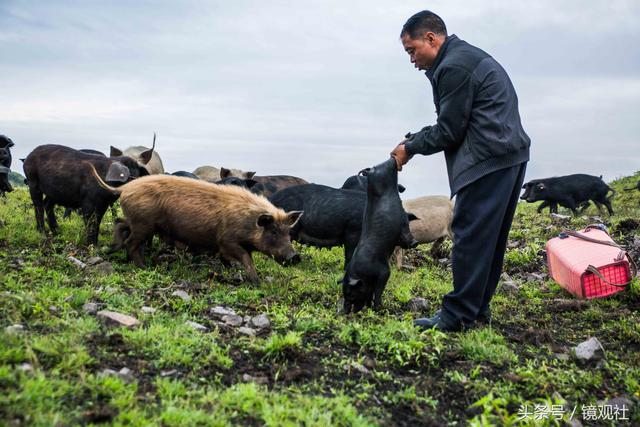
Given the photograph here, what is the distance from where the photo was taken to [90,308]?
5.04 metres

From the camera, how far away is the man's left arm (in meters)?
5.18

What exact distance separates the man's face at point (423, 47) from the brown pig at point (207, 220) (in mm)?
2533

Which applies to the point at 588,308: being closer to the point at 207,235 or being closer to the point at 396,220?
the point at 396,220

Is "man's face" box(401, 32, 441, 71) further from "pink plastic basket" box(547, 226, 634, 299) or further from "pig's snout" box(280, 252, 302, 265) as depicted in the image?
"pink plastic basket" box(547, 226, 634, 299)

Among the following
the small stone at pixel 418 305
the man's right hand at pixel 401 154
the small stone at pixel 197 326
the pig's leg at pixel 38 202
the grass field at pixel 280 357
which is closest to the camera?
the grass field at pixel 280 357

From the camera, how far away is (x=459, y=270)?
212 inches

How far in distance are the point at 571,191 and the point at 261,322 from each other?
544 inches

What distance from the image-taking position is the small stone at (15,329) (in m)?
4.07

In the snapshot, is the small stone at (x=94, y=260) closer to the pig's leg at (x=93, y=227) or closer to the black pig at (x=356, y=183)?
the pig's leg at (x=93, y=227)

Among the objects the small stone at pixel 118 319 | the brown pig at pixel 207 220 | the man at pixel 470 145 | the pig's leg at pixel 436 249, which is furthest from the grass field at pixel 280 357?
the pig's leg at pixel 436 249

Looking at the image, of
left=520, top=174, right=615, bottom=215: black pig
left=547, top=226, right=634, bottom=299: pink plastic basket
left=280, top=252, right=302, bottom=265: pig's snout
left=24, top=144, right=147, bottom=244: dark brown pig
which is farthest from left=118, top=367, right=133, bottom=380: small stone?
left=520, top=174, right=615, bottom=215: black pig

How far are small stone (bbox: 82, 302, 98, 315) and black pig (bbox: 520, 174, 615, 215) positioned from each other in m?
14.2

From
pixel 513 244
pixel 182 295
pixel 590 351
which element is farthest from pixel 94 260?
pixel 513 244

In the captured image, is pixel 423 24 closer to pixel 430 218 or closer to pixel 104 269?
pixel 104 269
